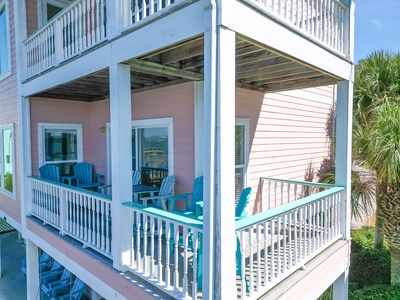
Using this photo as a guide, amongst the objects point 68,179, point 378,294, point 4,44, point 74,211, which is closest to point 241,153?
point 74,211

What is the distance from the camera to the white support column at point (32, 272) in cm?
587

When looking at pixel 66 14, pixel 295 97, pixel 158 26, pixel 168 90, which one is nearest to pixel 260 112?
pixel 295 97

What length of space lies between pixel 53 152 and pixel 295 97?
6202 mm

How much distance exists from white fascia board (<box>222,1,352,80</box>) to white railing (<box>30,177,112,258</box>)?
103 inches

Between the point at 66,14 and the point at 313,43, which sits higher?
the point at 66,14

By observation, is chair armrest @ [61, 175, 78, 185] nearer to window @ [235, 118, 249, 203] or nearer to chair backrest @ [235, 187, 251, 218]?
window @ [235, 118, 249, 203]

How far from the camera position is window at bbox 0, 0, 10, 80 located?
664 centimetres

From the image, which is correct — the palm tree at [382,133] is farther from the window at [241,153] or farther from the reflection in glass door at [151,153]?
the reflection in glass door at [151,153]

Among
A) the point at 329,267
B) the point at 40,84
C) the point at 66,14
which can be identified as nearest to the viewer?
the point at 329,267

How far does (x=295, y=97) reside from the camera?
6.68 meters

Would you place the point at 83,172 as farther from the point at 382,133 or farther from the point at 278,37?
the point at 382,133

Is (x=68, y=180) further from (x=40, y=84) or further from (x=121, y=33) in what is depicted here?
(x=121, y=33)

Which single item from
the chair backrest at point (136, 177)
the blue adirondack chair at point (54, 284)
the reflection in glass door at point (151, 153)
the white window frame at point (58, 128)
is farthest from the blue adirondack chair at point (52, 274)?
the reflection in glass door at point (151, 153)

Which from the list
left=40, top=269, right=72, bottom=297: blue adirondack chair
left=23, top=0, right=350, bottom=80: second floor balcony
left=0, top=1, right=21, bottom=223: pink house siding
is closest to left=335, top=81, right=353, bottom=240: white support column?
left=23, top=0, right=350, bottom=80: second floor balcony
